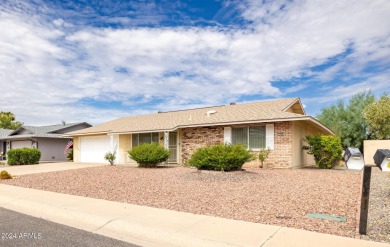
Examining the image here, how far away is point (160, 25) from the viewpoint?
16.0 metres

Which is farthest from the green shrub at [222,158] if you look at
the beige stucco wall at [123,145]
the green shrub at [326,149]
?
the beige stucco wall at [123,145]

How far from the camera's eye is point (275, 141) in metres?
17.4

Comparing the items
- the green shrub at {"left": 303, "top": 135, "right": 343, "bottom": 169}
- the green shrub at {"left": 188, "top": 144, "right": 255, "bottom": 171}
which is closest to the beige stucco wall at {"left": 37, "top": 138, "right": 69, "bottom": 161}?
the green shrub at {"left": 188, "top": 144, "right": 255, "bottom": 171}

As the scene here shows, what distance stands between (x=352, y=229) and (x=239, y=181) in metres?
6.41

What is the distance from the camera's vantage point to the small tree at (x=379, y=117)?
28.9 meters

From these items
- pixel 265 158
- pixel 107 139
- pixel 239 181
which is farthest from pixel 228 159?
pixel 107 139

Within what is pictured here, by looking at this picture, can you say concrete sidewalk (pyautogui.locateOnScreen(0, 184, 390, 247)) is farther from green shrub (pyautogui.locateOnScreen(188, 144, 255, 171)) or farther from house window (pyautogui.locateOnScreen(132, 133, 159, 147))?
house window (pyautogui.locateOnScreen(132, 133, 159, 147))

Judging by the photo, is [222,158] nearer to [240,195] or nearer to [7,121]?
[240,195]

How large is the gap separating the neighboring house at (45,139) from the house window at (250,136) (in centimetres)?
2126

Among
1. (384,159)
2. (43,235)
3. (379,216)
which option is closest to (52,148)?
(384,159)

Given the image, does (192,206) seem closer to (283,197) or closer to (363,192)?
(283,197)

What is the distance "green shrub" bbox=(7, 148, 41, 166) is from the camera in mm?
25125

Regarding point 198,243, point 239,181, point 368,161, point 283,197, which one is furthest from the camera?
point 368,161

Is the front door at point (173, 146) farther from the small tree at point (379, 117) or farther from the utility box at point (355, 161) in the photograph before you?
the small tree at point (379, 117)
